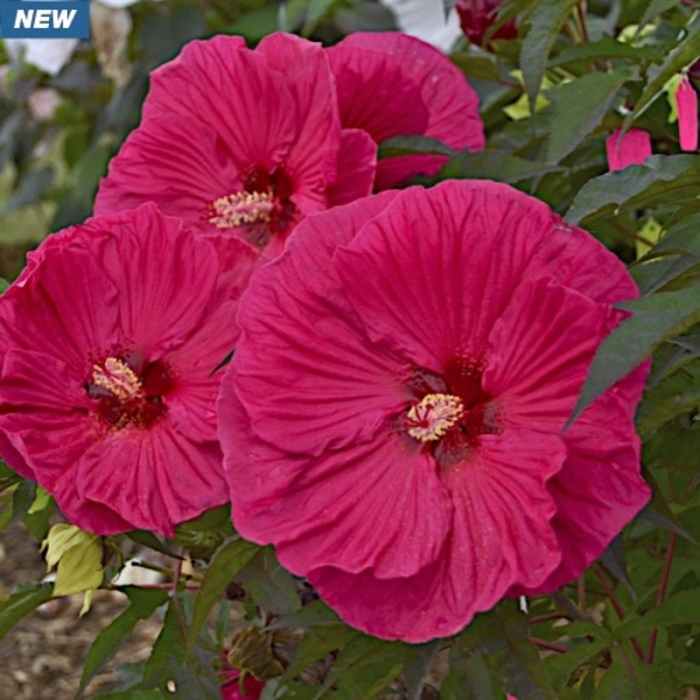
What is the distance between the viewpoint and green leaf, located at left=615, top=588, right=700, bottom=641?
827 mm

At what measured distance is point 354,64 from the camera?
875mm

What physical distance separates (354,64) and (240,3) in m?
2.00

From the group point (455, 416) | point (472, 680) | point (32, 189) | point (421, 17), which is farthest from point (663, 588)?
point (32, 189)

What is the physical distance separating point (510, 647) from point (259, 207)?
1.03ft

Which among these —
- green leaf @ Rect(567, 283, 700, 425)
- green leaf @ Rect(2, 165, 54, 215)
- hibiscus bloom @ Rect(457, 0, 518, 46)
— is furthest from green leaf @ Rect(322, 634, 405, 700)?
green leaf @ Rect(2, 165, 54, 215)

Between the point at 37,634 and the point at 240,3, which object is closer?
the point at 37,634

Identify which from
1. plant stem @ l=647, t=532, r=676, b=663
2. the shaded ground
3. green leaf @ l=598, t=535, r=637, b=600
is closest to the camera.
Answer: green leaf @ l=598, t=535, r=637, b=600

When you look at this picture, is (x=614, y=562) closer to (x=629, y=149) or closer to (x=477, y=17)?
(x=629, y=149)

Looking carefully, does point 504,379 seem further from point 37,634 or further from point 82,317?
point 37,634

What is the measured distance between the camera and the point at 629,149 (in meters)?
0.94

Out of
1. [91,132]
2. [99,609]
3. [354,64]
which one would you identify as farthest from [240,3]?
[354,64]

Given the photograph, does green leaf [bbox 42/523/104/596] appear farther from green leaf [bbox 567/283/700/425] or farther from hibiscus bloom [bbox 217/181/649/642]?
green leaf [bbox 567/283/700/425]

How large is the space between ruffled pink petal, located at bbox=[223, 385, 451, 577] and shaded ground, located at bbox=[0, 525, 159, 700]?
1480 mm

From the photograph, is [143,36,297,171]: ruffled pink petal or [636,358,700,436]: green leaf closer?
[636,358,700,436]: green leaf
